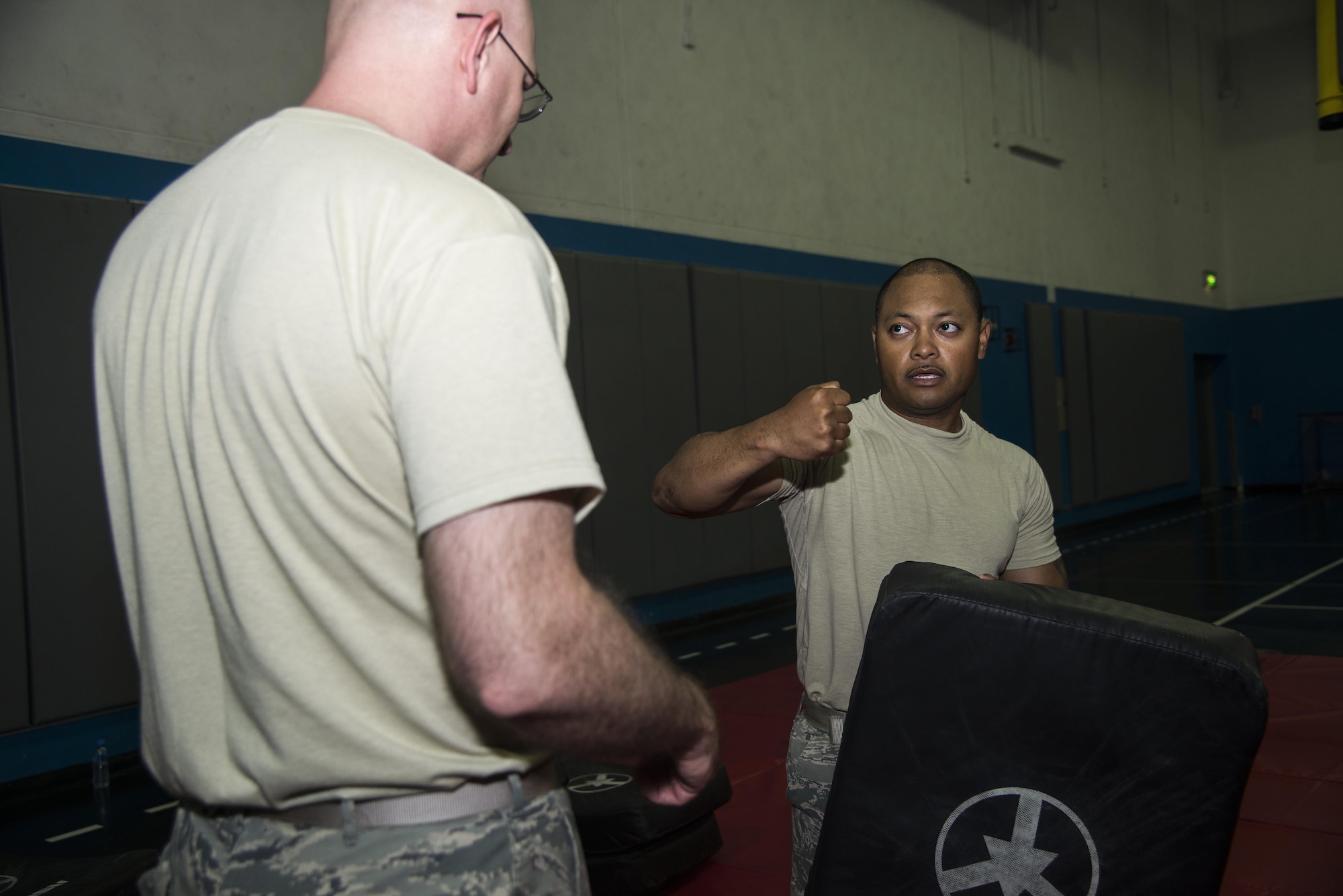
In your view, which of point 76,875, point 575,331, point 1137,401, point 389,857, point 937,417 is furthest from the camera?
point 1137,401

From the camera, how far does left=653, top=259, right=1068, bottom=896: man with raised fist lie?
5.71ft

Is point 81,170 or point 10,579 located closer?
point 10,579

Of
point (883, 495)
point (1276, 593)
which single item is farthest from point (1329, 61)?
point (883, 495)

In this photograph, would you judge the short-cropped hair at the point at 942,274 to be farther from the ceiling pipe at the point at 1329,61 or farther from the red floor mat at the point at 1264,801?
the ceiling pipe at the point at 1329,61

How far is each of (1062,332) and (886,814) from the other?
1002 cm

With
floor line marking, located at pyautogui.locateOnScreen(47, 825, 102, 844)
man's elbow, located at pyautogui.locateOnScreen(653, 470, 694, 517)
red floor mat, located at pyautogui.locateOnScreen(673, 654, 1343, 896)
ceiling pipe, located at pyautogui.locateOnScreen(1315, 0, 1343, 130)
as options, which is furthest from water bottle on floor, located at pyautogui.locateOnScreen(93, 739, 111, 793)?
ceiling pipe, located at pyautogui.locateOnScreen(1315, 0, 1343, 130)

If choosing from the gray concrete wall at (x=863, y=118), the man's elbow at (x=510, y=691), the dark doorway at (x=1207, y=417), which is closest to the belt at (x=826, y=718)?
the man's elbow at (x=510, y=691)

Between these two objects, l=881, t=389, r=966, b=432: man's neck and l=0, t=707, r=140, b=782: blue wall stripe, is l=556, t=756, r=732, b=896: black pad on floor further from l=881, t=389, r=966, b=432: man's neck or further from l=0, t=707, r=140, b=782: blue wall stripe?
l=0, t=707, r=140, b=782: blue wall stripe

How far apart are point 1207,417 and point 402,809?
15275 mm

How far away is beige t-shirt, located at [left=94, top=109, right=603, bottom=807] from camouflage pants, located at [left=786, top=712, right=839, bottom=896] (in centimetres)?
100

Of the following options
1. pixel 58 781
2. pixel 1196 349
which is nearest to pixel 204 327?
pixel 58 781

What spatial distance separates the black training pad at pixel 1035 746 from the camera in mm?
1153

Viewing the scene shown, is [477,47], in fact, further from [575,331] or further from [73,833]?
[575,331]

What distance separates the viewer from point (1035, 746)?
121cm
